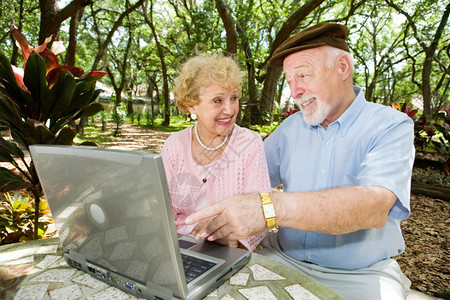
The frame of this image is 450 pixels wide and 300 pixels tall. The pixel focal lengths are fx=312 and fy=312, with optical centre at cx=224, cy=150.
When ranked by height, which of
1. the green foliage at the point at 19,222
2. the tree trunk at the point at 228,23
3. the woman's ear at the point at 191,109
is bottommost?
the green foliage at the point at 19,222

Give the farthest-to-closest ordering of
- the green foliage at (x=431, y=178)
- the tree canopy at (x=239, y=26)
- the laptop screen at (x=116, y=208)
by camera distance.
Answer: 1. the tree canopy at (x=239, y=26)
2. the green foliage at (x=431, y=178)
3. the laptop screen at (x=116, y=208)

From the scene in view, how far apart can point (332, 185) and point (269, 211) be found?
802 millimetres

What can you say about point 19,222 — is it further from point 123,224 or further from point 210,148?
point 123,224

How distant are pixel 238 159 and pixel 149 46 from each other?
24.0 metres

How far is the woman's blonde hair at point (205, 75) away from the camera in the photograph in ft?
6.72

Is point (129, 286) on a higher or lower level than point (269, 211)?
lower

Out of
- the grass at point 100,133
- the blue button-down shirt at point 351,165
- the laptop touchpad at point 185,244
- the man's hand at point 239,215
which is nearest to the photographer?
the man's hand at point 239,215

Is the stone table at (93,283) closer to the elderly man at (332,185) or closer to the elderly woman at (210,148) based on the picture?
the elderly man at (332,185)

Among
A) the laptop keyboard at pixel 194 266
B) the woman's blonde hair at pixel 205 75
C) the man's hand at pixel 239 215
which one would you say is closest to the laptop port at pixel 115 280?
the laptop keyboard at pixel 194 266

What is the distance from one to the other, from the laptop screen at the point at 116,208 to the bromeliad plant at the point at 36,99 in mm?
1013

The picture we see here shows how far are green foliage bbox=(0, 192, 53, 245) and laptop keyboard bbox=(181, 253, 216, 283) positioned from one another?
2006 mm

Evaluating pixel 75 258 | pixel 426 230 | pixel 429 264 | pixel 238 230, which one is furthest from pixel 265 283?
pixel 426 230

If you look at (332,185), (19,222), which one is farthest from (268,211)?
(19,222)

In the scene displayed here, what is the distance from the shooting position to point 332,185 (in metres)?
1.79
